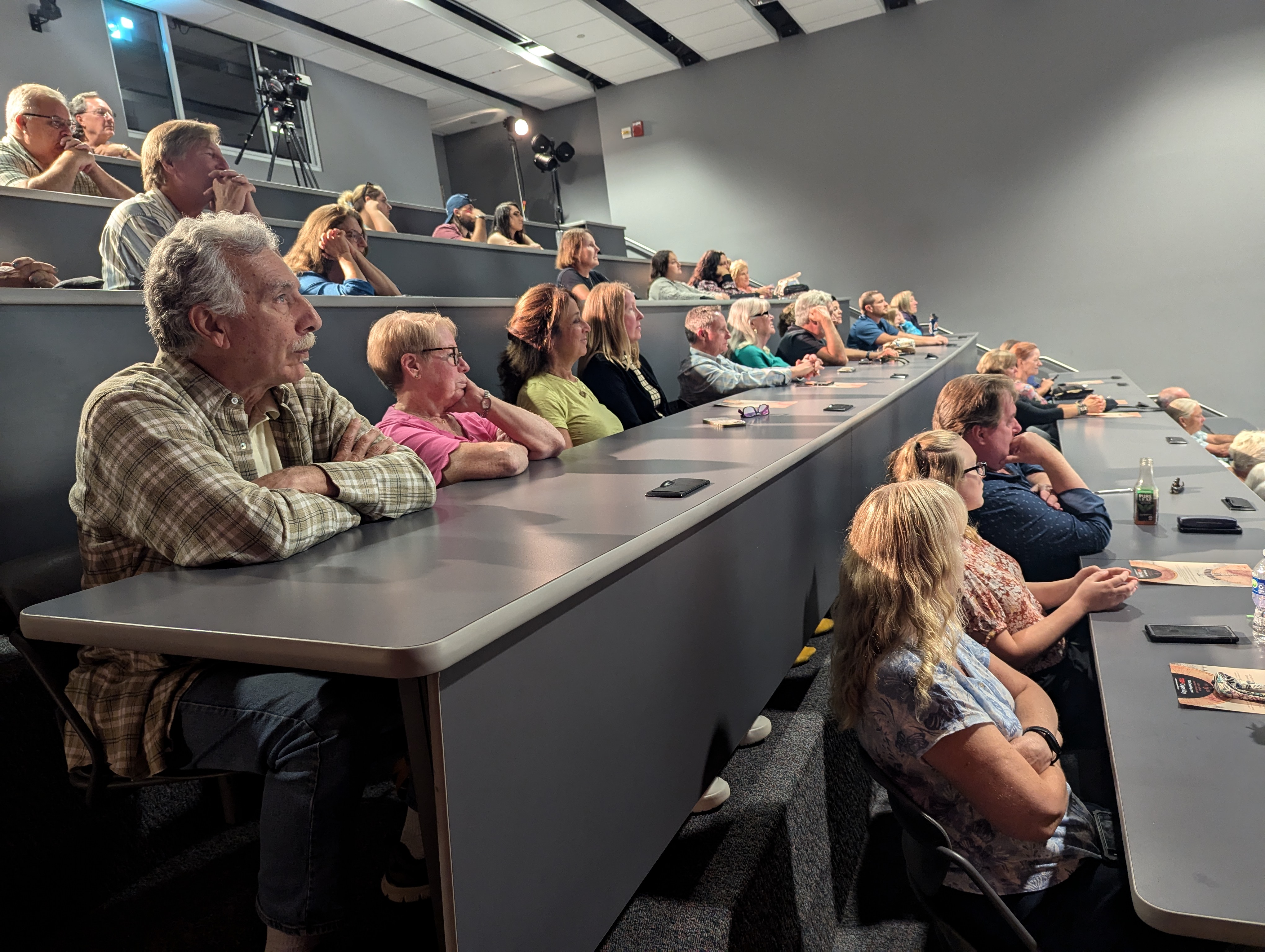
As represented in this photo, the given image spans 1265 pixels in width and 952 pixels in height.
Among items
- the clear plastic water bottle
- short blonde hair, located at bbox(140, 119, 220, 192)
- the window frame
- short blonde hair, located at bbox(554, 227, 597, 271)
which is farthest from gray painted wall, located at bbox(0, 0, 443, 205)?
the clear plastic water bottle

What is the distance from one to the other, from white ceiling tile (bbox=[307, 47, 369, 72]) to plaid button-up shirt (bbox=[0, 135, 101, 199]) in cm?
472

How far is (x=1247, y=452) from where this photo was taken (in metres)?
3.68

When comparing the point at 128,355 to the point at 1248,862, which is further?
the point at 128,355

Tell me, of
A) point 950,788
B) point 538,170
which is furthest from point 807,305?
point 538,170

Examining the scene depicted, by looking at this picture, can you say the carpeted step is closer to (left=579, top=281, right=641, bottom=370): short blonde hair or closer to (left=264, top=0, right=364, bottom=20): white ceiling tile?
(left=579, top=281, right=641, bottom=370): short blonde hair

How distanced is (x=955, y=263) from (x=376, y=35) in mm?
5721

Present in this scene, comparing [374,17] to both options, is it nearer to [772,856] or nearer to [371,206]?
[371,206]

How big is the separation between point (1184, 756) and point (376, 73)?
8.52m

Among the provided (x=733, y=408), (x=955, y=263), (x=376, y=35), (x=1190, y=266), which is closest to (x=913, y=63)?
(x=955, y=263)

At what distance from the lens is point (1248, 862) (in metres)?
0.82

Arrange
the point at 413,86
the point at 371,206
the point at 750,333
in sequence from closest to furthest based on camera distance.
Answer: the point at 750,333, the point at 371,206, the point at 413,86

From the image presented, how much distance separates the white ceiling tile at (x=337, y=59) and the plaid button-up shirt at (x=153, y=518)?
7.13 m

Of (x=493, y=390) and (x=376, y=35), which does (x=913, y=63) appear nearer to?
(x=376, y=35)

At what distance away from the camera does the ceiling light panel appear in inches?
287
